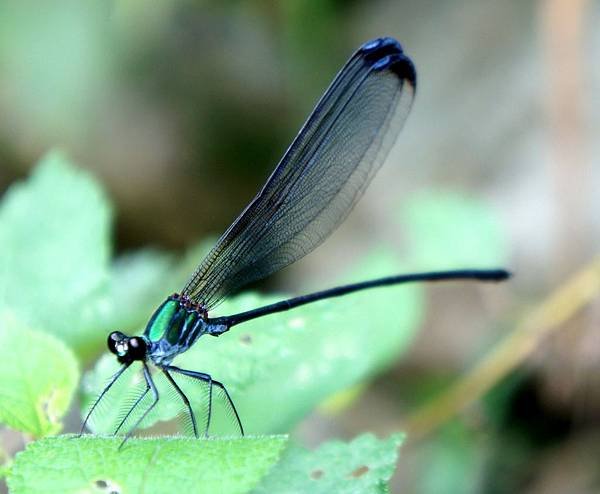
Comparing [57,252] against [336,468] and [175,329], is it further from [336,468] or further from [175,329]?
[336,468]

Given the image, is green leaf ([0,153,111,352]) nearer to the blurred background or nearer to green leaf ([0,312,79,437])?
green leaf ([0,312,79,437])

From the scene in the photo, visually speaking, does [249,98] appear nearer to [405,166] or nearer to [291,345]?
[405,166]

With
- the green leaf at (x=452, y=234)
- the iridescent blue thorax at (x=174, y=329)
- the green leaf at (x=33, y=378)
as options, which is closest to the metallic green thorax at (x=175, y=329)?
the iridescent blue thorax at (x=174, y=329)

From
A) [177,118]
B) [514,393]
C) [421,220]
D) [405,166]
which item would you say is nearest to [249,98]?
[177,118]

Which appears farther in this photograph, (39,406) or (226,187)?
(226,187)

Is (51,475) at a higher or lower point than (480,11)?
lower

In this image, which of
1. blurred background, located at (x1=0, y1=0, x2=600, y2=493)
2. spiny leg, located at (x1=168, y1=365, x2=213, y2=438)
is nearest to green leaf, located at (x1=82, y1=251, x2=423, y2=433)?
spiny leg, located at (x1=168, y1=365, x2=213, y2=438)
